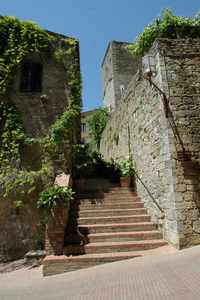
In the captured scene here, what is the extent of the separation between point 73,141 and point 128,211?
3.64m

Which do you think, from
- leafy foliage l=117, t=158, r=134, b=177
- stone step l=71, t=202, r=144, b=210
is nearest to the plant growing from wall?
leafy foliage l=117, t=158, r=134, b=177

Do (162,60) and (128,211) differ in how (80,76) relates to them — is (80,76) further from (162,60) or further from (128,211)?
(128,211)

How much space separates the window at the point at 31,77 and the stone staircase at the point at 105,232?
459 cm

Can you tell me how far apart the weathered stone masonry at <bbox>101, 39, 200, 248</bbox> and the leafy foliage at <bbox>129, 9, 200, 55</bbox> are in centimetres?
312

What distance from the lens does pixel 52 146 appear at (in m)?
8.75

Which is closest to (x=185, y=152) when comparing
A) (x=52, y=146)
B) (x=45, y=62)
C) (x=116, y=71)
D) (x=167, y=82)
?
(x=167, y=82)

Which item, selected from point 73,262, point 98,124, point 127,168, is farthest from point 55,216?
point 98,124

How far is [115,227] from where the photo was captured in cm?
621

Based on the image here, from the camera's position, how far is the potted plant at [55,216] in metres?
5.54

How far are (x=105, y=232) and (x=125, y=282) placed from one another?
2216 millimetres

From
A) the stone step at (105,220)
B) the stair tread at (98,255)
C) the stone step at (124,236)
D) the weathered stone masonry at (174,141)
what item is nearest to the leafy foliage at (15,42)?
the weathered stone masonry at (174,141)

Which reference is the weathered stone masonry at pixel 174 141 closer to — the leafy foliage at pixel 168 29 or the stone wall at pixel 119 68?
the leafy foliage at pixel 168 29

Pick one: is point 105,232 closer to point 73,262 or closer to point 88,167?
point 73,262

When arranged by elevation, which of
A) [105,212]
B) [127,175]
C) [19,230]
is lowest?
[19,230]
